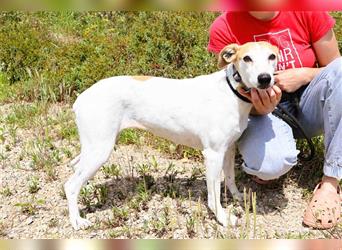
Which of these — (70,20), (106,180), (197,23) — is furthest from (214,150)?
(70,20)

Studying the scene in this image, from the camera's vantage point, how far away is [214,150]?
3160mm

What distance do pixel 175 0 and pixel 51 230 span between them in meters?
2.51

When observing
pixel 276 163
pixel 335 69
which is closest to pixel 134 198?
pixel 276 163

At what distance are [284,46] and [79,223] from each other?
1827 mm

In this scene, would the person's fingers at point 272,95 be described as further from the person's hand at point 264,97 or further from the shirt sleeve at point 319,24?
the shirt sleeve at point 319,24

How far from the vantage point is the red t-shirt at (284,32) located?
3.19 metres

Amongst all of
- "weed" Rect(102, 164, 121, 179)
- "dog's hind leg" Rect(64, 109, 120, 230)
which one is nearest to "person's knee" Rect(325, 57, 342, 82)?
"dog's hind leg" Rect(64, 109, 120, 230)

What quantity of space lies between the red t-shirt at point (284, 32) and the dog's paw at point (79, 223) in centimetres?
150

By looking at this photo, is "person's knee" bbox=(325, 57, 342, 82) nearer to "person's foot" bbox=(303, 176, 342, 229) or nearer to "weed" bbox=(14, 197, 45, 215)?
"person's foot" bbox=(303, 176, 342, 229)

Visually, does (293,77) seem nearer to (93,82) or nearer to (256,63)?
(256,63)

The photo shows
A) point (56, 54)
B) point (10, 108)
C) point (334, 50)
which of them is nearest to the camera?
point (334, 50)

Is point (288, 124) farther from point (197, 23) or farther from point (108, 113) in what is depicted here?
point (197, 23)

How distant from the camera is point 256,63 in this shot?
109 inches

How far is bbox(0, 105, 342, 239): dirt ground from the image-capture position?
10.3 feet
